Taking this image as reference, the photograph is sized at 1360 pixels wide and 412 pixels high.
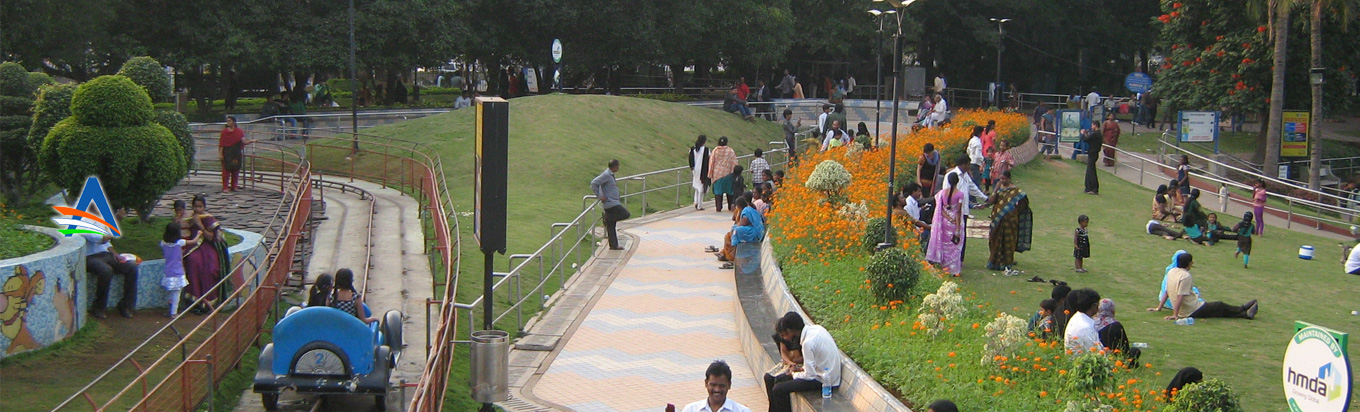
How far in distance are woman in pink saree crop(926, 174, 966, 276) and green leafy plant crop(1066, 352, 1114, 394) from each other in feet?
21.2

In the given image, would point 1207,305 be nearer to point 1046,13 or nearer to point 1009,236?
point 1009,236

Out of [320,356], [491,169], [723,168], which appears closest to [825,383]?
[491,169]

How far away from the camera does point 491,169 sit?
8.47 m

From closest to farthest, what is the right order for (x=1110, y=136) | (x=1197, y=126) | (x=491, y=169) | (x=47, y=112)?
(x=491, y=169)
(x=47, y=112)
(x=1110, y=136)
(x=1197, y=126)

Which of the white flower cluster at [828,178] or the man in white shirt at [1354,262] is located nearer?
the white flower cluster at [828,178]

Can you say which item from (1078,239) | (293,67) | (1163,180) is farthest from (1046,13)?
(1078,239)

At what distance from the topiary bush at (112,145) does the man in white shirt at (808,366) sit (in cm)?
1080

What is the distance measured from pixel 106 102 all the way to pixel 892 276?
36.6 ft

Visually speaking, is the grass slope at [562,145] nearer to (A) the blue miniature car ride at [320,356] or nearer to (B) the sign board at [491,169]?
(A) the blue miniature car ride at [320,356]

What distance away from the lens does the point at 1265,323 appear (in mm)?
13461

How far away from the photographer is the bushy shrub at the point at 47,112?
16.0 metres

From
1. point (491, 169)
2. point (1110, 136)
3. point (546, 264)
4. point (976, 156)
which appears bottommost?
point (546, 264)

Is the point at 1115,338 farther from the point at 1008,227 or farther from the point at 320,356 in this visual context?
the point at 320,356

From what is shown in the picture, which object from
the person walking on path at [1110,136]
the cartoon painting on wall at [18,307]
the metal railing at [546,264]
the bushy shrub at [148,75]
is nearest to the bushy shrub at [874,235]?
the metal railing at [546,264]
